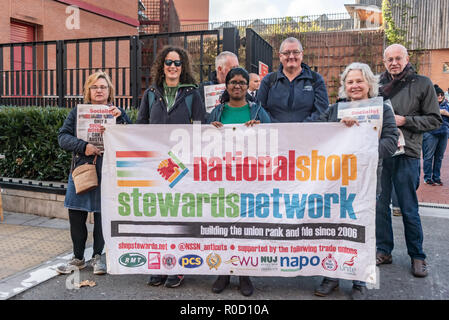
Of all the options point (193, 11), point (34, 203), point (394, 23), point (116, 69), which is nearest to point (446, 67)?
point (394, 23)

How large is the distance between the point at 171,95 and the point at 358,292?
2.37 meters

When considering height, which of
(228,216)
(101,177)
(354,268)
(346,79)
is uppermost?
(346,79)

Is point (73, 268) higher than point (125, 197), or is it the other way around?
point (125, 197)

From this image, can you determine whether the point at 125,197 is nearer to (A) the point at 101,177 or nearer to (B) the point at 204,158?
(A) the point at 101,177

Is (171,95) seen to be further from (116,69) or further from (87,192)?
(116,69)

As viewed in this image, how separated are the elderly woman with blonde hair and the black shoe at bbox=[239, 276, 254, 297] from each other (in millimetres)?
548

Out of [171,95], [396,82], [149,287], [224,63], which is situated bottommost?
[149,287]

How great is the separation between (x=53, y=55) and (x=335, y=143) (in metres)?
14.6

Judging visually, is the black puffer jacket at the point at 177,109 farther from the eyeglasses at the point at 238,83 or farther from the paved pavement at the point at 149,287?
the paved pavement at the point at 149,287

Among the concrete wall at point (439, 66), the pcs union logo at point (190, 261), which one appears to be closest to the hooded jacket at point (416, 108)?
the pcs union logo at point (190, 261)

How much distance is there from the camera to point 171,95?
4.04 metres

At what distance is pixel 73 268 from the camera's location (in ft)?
13.7

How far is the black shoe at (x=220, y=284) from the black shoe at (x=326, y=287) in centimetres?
77

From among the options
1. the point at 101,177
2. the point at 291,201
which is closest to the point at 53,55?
the point at 101,177
